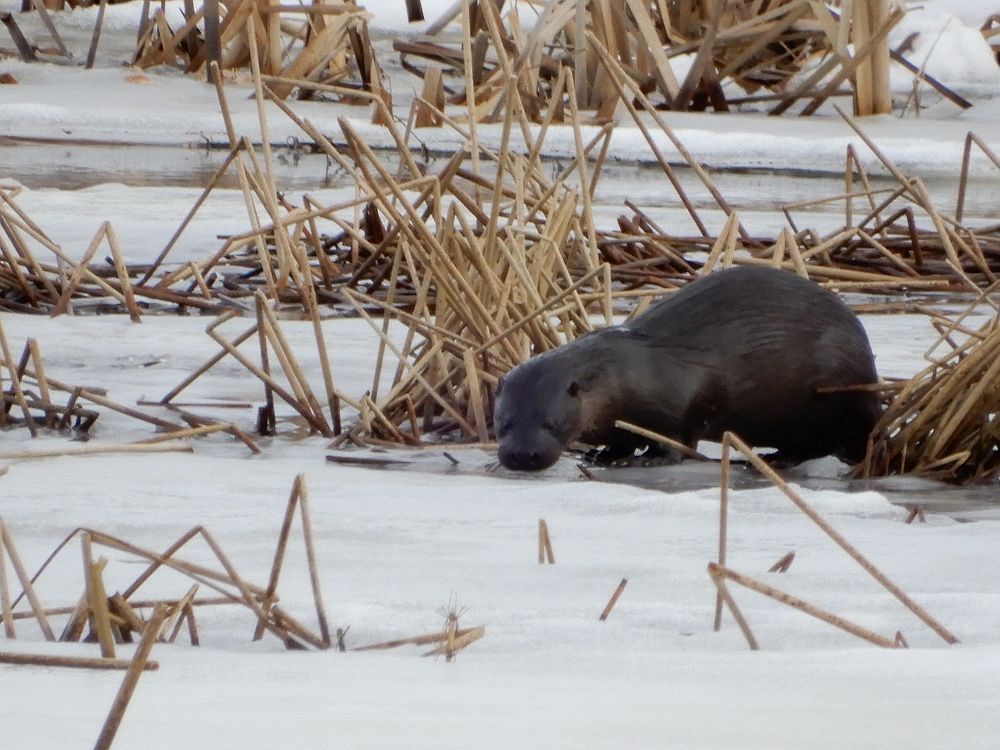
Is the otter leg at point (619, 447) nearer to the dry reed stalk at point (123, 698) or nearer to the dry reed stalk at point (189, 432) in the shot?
the dry reed stalk at point (189, 432)

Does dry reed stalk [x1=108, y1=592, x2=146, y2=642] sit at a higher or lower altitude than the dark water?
higher

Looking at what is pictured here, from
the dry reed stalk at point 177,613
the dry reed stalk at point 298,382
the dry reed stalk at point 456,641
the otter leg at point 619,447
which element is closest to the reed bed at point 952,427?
the otter leg at point 619,447

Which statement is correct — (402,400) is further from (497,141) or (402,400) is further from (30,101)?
(30,101)

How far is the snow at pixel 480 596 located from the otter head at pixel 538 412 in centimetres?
4

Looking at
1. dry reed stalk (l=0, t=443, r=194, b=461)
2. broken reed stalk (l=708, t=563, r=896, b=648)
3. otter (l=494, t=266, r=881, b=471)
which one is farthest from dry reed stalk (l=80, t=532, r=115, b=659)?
otter (l=494, t=266, r=881, b=471)

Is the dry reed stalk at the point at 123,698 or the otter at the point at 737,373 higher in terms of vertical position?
the dry reed stalk at the point at 123,698

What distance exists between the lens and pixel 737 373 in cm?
300

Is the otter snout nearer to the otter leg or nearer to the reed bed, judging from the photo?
the otter leg

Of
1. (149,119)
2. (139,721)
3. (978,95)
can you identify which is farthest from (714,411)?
(978,95)

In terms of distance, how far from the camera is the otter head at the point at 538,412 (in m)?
2.75

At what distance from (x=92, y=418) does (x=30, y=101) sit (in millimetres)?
6018

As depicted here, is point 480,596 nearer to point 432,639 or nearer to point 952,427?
point 432,639

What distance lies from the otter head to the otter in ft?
0.09

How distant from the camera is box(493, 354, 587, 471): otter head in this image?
2.75 metres
